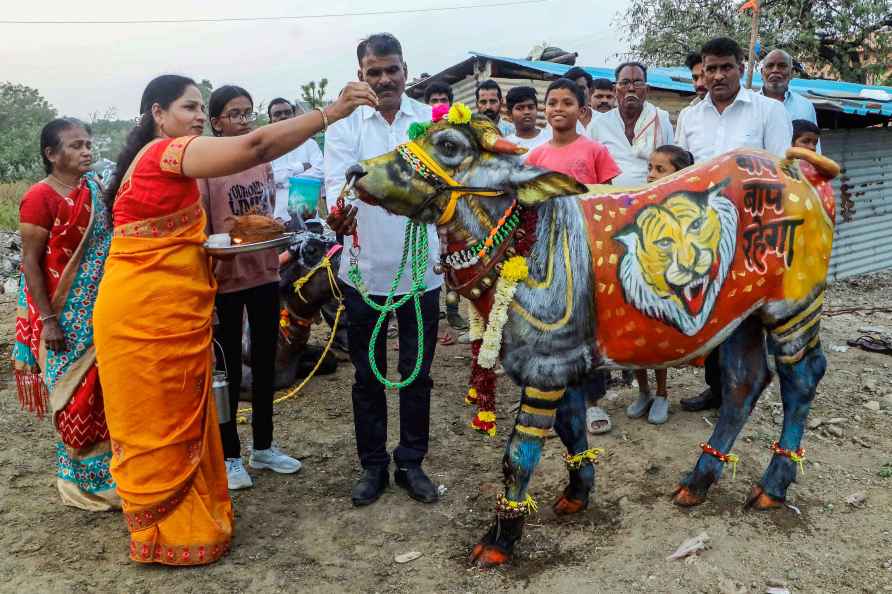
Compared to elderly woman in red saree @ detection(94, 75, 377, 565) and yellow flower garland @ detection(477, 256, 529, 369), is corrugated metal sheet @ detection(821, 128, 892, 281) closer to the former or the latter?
yellow flower garland @ detection(477, 256, 529, 369)

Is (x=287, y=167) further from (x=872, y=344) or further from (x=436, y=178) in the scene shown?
(x=872, y=344)

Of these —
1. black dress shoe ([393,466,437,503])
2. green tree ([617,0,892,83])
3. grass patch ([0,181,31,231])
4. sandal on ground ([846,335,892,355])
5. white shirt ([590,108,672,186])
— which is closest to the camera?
black dress shoe ([393,466,437,503])

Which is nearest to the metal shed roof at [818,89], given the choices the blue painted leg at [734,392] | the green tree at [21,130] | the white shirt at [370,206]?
the blue painted leg at [734,392]

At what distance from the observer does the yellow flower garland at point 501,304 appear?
2805mm

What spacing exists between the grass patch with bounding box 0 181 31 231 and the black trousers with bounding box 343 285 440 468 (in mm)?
11951

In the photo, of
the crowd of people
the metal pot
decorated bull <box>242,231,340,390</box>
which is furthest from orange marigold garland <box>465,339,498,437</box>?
decorated bull <box>242,231,340,390</box>

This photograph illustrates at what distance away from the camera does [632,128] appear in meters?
5.27

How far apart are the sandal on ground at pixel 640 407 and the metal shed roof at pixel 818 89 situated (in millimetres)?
5831

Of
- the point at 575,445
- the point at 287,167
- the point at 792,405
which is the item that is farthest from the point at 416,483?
the point at 287,167

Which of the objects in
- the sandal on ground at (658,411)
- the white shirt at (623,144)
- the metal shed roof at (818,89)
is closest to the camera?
the sandal on ground at (658,411)

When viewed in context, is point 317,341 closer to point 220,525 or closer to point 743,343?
point 220,525

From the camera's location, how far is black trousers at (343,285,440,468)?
367 cm

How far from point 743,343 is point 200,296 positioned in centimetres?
273

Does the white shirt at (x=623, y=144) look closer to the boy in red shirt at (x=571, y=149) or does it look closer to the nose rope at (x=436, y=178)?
the boy in red shirt at (x=571, y=149)
